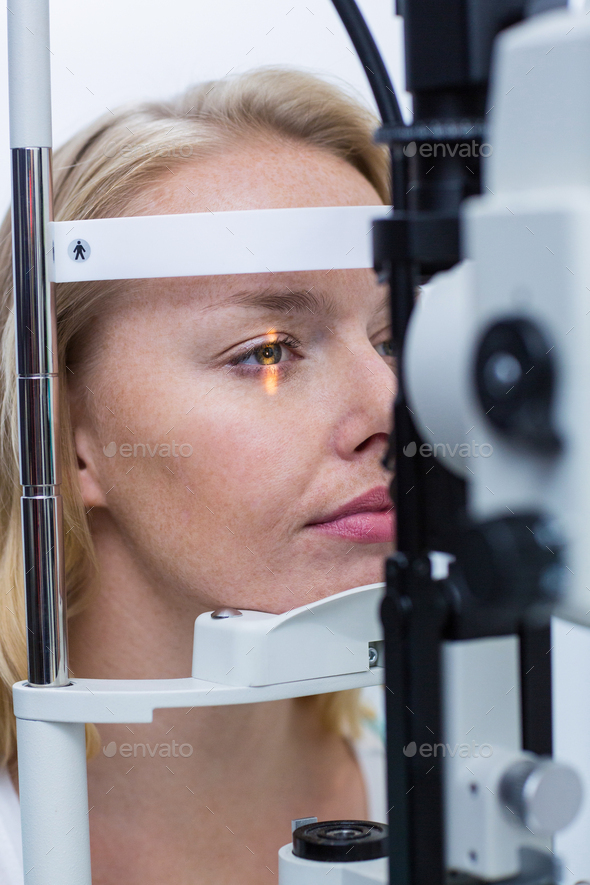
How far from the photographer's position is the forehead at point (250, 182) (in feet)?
3.03

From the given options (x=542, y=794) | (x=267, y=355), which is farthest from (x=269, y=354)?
(x=542, y=794)

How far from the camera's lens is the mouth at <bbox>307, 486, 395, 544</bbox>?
2.94 feet

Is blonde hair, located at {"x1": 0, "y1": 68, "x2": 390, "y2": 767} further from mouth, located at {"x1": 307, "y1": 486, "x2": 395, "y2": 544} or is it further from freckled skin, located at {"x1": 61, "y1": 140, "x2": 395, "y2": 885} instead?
mouth, located at {"x1": 307, "y1": 486, "x2": 395, "y2": 544}

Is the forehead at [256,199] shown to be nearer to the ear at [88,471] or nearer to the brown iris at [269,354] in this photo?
the brown iris at [269,354]

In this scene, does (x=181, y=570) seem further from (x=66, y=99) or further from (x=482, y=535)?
(x=66, y=99)

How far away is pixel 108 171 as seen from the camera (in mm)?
982

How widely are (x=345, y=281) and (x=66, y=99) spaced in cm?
49

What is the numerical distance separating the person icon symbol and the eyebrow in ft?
0.41

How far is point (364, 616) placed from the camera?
880mm

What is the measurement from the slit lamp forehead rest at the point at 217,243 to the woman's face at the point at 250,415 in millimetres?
85

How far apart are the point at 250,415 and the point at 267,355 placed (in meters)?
0.07

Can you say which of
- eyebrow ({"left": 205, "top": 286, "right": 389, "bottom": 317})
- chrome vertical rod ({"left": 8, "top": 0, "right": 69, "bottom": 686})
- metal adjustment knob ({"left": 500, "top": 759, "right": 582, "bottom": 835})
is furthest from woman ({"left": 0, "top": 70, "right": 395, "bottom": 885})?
metal adjustment knob ({"left": 500, "top": 759, "right": 582, "bottom": 835})

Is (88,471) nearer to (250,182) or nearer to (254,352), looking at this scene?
(254,352)

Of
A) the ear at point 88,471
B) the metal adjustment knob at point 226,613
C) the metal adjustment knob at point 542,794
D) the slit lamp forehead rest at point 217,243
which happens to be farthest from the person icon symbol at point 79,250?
the metal adjustment knob at point 542,794
